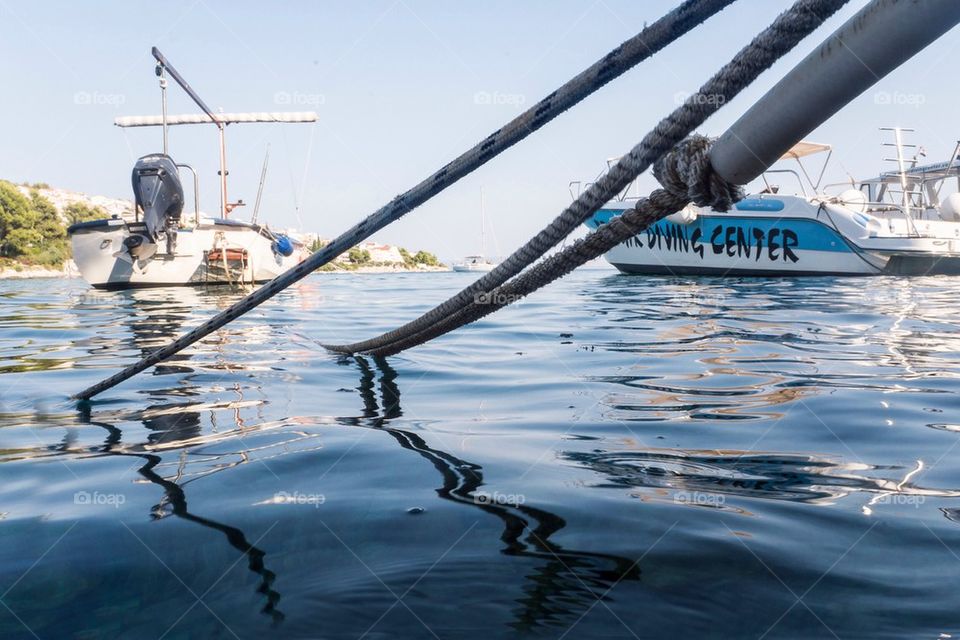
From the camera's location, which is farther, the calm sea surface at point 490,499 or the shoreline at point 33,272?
the shoreline at point 33,272

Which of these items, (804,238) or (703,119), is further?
(804,238)

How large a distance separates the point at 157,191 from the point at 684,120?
16111 millimetres

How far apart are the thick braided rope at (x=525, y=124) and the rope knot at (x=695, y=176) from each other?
310mm

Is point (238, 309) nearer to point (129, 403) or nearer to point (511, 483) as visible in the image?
point (129, 403)

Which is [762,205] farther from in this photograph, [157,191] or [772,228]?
[157,191]

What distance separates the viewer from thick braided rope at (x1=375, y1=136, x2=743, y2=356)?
2000 mm

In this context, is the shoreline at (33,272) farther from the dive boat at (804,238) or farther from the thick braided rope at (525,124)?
the thick braided rope at (525,124)

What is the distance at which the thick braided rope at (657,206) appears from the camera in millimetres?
2000

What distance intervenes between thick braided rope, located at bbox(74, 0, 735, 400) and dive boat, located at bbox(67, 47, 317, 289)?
557 inches

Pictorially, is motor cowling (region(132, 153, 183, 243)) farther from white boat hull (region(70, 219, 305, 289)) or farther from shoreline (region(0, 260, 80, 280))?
shoreline (region(0, 260, 80, 280))

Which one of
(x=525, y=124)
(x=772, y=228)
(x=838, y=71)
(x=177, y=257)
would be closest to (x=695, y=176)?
(x=838, y=71)

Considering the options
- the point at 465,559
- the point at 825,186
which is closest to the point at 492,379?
the point at 465,559

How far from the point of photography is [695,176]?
6.56 ft

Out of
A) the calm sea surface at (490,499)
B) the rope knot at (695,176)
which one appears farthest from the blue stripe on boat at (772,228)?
the rope knot at (695,176)
